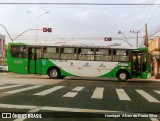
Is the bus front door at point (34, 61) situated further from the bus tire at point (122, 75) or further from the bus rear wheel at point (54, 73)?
the bus tire at point (122, 75)

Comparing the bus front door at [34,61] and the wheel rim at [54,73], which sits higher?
the bus front door at [34,61]

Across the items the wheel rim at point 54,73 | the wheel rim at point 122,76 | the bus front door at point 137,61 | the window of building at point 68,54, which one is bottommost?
the wheel rim at point 122,76

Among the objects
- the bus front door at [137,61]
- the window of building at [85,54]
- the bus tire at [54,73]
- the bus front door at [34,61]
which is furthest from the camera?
the bus tire at [54,73]

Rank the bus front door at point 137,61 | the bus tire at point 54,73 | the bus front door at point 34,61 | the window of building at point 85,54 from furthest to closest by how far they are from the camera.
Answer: the bus tire at point 54,73 → the window of building at point 85,54 → the bus front door at point 34,61 → the bus front door at point 137,61

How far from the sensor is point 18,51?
32625 mm

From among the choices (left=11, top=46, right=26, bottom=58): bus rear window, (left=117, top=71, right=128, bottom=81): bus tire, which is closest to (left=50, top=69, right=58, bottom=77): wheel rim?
(left=11, top=46, right=26, bottom=58): bus rear window

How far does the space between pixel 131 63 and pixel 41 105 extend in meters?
21.1

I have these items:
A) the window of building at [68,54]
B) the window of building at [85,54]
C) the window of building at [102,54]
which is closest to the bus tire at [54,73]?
the window of building at [68,54]

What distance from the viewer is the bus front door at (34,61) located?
106 feet

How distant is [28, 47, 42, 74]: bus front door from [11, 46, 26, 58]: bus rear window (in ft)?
1.76

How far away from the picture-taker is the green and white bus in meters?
32.2

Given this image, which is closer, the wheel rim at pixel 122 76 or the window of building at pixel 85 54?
the wheel rim at pixel 122 76

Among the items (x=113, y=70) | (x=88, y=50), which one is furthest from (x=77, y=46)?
(x=113, y=70)

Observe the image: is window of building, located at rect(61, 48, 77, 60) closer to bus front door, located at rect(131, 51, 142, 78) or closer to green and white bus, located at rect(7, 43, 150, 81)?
green and white bus, located at rect(7, 43, 150, 81)
